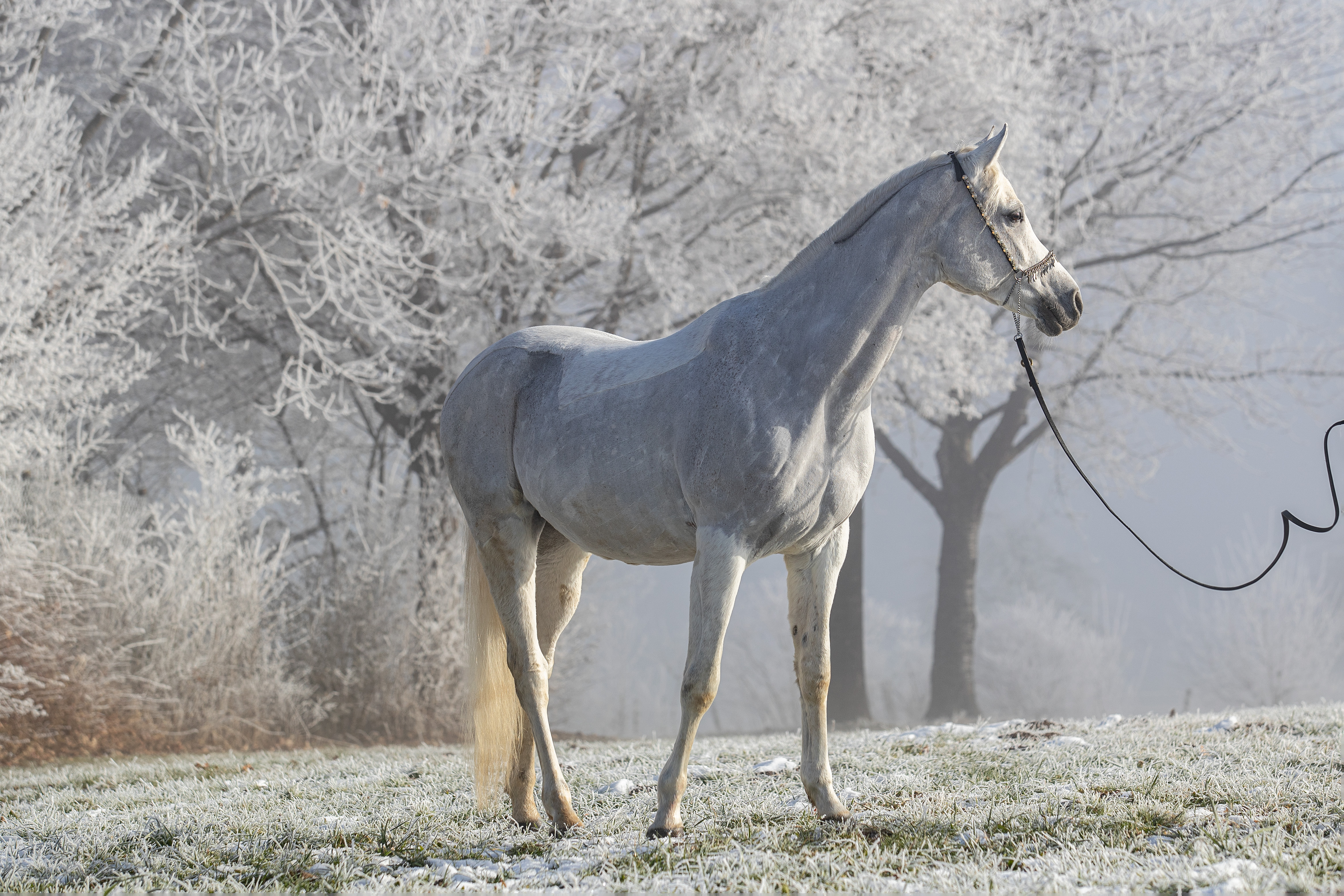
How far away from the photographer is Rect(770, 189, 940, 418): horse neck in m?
3.32

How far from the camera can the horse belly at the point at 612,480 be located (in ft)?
11.3

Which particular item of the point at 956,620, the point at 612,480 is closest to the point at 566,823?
the point at 612,480

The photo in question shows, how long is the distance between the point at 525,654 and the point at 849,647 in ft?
30.0

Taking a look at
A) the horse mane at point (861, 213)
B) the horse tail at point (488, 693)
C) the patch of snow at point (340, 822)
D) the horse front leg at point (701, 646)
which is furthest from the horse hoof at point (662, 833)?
the horse mane at point (861, 213)

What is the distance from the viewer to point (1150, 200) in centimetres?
1469

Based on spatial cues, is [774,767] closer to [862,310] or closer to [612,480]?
[612,480]

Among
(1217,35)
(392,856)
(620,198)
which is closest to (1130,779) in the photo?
(392,856)

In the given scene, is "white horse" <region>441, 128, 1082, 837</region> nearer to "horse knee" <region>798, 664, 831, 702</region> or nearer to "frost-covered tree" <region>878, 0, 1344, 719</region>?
"horse knee" <region>798, 664, 831, 702</region>

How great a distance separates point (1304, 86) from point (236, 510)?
13.1 metres

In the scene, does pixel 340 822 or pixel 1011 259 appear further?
pixel 340 822

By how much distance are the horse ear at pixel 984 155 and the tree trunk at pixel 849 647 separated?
9.20 m

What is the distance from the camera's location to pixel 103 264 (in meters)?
9.05

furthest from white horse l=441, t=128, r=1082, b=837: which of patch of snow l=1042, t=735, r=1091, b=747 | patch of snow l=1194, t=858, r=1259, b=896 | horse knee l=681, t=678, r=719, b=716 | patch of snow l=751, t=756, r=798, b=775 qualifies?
patch of snow l=1042, t=735, r=1091, b=747

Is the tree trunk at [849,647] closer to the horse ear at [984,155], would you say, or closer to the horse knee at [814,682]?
the horse knee at [814,682]
